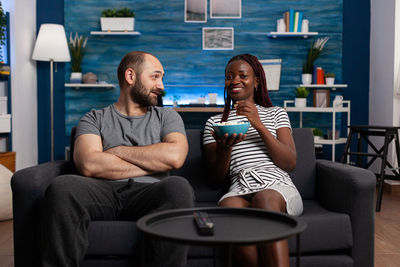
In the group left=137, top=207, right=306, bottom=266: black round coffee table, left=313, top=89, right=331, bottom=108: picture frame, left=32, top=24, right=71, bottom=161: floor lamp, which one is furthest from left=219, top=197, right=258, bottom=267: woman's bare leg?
left=32, top=24, right=71, bottom=161: floor lamp

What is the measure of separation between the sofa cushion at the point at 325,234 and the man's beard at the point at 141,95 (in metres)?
0.90

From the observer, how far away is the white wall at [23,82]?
457cm

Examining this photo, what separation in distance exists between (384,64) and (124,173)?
12.4 ft

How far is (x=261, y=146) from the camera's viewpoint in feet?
7.02

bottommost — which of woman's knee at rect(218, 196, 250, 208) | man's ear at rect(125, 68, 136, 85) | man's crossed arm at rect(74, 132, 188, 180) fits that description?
woman's knee at rect(218, 196, 250, 208)

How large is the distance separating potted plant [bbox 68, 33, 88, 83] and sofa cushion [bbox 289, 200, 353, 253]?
3.75 meters

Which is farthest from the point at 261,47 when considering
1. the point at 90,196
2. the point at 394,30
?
the point at 90,196

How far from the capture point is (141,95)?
2.18 metres

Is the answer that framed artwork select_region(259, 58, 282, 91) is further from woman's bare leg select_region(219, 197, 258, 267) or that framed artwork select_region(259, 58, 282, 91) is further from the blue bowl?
woman's bare leg select_region(219, 197, 258, 267)

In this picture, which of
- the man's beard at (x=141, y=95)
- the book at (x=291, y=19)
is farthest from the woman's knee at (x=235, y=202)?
the book at (x=291, y=19)

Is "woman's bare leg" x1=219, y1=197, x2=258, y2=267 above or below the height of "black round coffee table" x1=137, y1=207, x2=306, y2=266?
below

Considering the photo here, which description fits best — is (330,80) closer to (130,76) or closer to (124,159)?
(130,76)

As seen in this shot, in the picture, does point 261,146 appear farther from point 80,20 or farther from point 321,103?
point 80,20

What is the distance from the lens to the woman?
1901 mm
